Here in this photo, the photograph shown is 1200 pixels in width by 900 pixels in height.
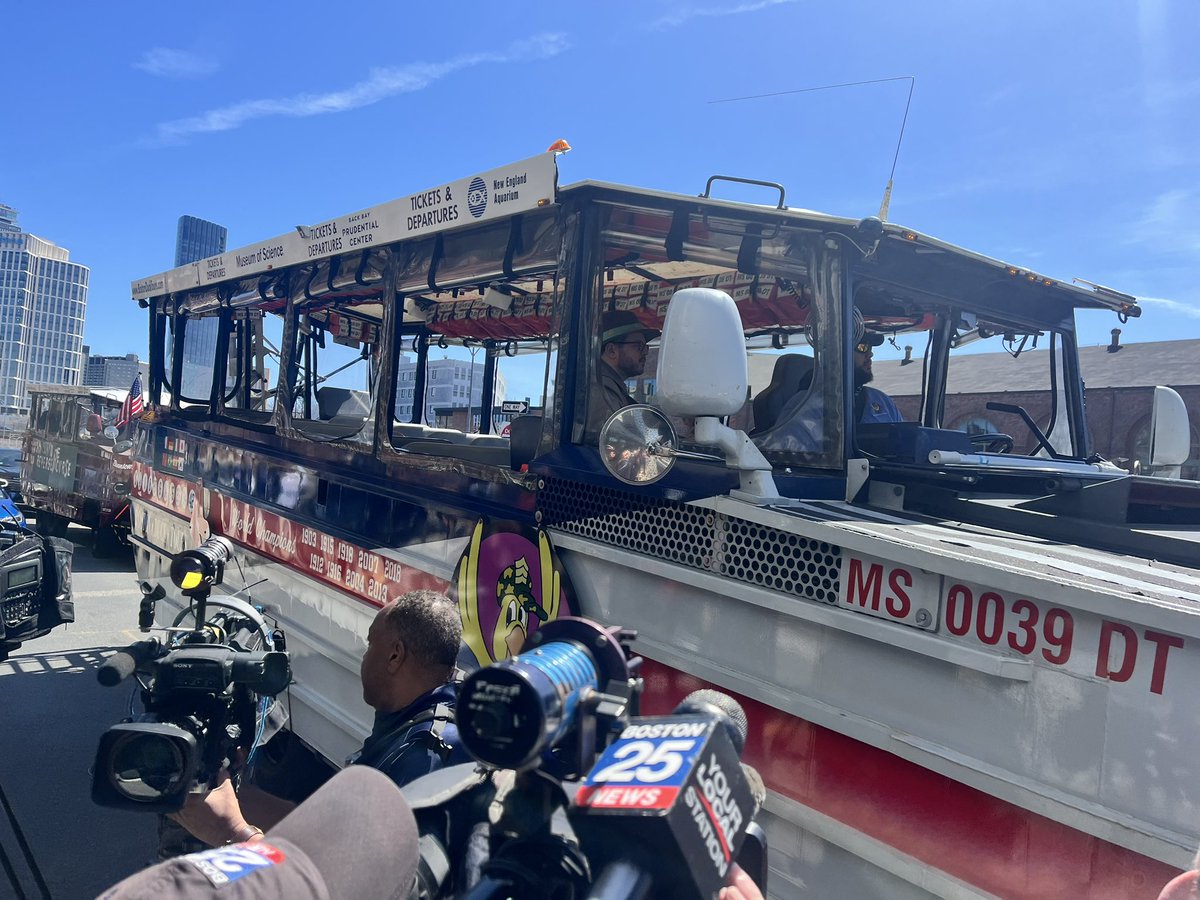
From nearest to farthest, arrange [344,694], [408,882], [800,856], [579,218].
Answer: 1. [408,882]
2. [800,856]
3. [579,218]
4. [344,694]

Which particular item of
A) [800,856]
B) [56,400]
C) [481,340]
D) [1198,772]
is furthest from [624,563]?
[56,400]

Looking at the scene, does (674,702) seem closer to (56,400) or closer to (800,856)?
(800,856)

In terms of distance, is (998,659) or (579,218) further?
(579,218)

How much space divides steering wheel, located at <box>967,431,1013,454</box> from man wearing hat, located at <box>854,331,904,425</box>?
0.97 feet

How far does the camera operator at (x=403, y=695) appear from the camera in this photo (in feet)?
5.70

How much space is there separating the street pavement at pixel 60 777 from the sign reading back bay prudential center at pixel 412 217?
8.12ft

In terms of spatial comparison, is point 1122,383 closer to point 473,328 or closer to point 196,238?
point 473,328

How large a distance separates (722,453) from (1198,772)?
4.30 ft

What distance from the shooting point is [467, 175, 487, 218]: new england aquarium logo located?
3.12 m

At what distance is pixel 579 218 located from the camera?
282cm

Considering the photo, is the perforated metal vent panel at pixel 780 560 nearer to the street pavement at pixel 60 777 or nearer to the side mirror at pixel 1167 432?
the street pavement at pixel 60 777

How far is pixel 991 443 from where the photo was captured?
131 inches

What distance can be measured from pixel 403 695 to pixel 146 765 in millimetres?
636

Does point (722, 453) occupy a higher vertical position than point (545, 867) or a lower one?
higher
